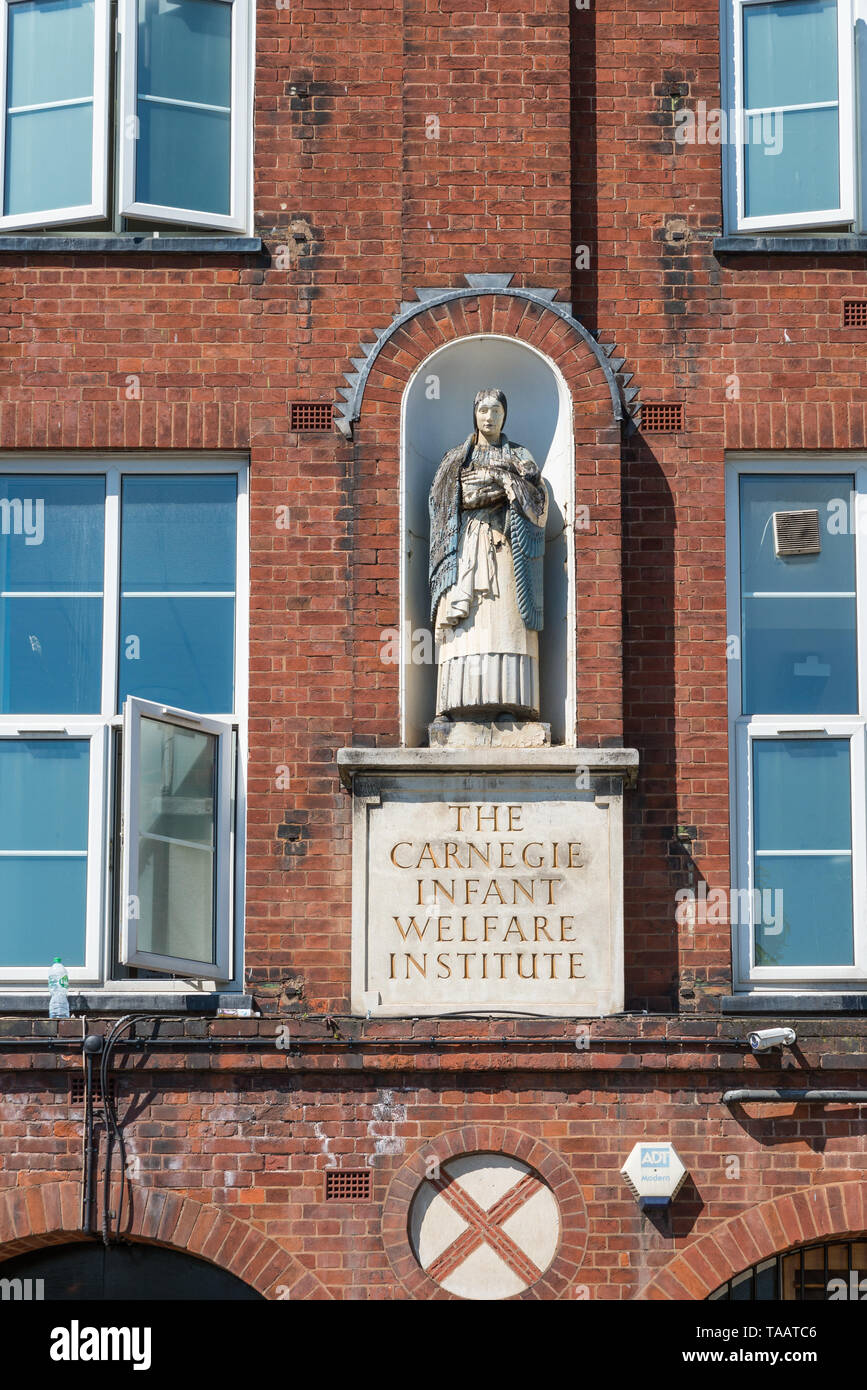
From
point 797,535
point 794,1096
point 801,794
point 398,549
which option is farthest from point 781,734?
point 398,549

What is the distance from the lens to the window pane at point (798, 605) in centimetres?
1290

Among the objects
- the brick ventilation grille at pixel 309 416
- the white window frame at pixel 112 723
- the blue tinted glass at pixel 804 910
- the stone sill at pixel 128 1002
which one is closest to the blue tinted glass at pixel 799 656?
the blue tinted glass at pixel 804 910

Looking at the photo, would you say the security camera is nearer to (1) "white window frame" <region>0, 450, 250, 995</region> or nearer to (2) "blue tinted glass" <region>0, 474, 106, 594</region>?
(1) "white window frame" <region>0, 450, 250, 995</region>

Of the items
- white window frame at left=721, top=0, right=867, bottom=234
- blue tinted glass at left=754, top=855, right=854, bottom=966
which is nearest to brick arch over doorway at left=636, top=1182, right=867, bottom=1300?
blue tinted glass at left=754, top=855, right=854, bottom=966

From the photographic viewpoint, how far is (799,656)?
12945 millimetres

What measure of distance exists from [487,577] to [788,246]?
103 inches

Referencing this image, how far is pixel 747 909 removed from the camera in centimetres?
1258

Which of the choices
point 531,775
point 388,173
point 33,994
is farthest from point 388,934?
point 388,173

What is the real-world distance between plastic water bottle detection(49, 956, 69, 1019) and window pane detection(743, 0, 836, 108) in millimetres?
6212

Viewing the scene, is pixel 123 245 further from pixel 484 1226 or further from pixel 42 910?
pixel 484 1226

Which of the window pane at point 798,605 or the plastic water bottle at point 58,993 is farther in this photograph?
the window pane at point 798,605

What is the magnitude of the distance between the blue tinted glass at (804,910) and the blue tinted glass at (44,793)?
3641 mm

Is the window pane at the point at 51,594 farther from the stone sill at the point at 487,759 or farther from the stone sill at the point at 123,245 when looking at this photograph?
the stone sill at the point at 487,759

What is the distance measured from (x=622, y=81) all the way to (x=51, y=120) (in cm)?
325
